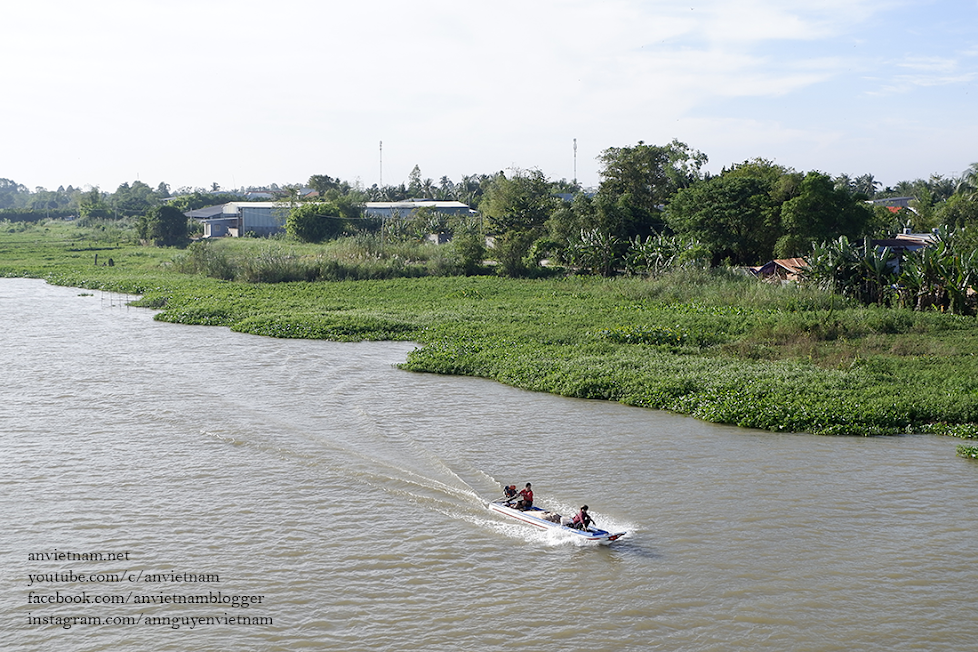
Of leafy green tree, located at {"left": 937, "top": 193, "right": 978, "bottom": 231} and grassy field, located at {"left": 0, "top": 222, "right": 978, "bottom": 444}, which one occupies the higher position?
leafy green tree, located at {"left": 937, "top": 193, "right": 978, "bottom": 231}

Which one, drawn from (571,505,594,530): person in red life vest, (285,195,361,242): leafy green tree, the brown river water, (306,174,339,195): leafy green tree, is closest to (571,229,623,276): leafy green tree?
the brown river water

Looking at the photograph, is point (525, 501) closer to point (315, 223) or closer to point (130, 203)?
point (315, 223)

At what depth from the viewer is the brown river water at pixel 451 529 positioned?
9.70 meters

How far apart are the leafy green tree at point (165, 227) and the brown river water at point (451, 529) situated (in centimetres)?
5078

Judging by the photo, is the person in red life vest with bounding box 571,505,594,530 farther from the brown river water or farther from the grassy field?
the grassy field

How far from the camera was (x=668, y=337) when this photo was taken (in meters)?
24.2

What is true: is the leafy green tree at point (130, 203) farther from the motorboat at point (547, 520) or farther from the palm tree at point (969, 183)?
the motorboat at point (547, 520)

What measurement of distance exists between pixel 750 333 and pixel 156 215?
56642 millimetres

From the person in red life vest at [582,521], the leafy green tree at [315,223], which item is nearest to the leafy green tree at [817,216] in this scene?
→ the person in red life vest at [582,521]

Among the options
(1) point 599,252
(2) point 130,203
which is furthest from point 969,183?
(2) point 130,203

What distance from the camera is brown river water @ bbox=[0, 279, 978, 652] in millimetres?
9695

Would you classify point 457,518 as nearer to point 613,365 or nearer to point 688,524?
point 688,524

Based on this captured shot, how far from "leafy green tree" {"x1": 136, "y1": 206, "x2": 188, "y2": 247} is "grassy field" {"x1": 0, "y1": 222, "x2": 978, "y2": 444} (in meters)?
26.8

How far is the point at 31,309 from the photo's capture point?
3628 centimetres
